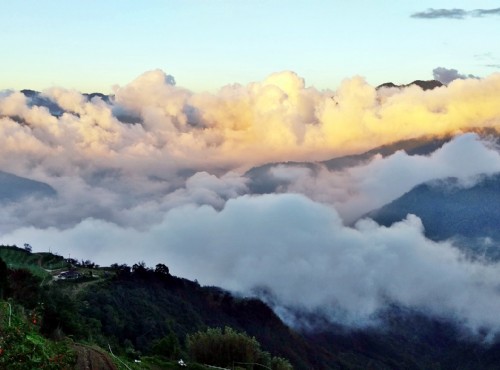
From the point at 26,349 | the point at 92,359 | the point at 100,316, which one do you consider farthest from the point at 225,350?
the point at 100,316

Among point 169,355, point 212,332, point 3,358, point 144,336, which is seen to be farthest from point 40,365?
point 144,336

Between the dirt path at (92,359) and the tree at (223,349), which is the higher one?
the dirt path at (92,359)

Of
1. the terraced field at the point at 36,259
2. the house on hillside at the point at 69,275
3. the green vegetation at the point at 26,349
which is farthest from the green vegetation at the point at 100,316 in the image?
the house on hillside at the point at 69,275

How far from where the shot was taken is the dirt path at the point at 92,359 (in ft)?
102

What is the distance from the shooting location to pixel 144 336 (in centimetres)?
12862

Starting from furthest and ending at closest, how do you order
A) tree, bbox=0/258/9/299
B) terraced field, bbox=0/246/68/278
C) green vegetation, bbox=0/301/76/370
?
terraced field, bbox=0/246/68/278 → tree, bbox=0/258/9/299 → green vegetation, bbox=0/301/76/370

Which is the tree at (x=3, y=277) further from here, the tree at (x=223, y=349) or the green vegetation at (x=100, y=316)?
the tree at (x=223, y=349)

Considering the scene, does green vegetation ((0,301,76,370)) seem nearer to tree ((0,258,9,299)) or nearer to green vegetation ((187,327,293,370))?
tree ((0,258,9,299))

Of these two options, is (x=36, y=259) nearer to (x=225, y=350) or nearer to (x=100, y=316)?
(x=100, y=316)

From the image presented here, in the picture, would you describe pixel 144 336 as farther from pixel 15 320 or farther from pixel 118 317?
pixel 15 320

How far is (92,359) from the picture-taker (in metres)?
31.9

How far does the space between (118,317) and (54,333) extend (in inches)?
3837

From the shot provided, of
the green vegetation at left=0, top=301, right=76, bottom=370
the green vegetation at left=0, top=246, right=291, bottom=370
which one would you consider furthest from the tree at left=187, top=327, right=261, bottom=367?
the green vegetation at left=0, top=301, right=76, bottom=370

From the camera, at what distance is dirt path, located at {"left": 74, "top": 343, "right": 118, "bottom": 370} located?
3113 cm
